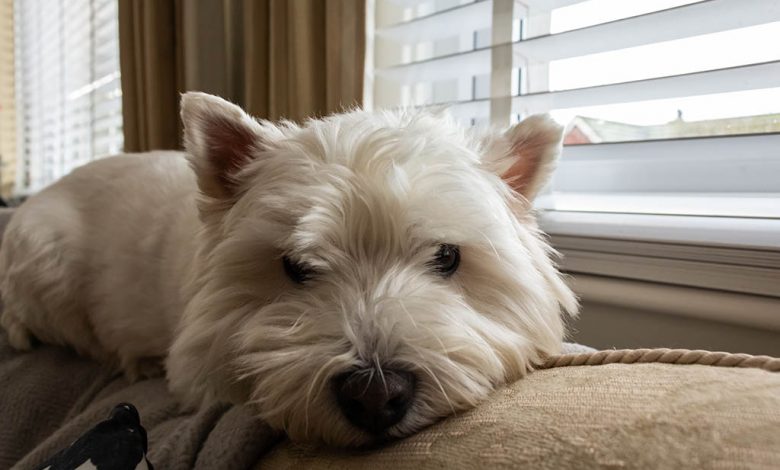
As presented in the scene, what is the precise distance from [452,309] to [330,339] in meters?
0.17

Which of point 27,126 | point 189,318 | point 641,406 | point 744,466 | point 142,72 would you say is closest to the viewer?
point 744,466

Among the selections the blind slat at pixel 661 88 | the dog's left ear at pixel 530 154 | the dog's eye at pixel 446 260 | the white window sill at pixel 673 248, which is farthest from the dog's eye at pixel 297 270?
the blind slat at pixel 661 88

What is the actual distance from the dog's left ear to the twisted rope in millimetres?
369

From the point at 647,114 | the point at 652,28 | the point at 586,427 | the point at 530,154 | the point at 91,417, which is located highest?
the point at 652,28

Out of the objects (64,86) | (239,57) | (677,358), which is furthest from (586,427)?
(64,86)

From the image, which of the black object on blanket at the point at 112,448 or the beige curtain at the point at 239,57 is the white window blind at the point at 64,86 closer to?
the beige curtain at the point at 239,57

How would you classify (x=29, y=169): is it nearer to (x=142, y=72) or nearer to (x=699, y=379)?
(x=142, y=72)

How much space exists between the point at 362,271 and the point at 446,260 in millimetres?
131

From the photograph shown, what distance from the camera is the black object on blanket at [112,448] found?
0.69 metres

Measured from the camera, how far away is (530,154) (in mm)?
1015

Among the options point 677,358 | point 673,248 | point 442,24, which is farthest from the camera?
point 442,24

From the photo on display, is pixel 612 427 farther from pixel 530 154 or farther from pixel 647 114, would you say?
pixel 647 114

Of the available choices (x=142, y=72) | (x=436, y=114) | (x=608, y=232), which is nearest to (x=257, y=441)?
(x=436, y=114)

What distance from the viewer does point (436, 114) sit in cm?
108
